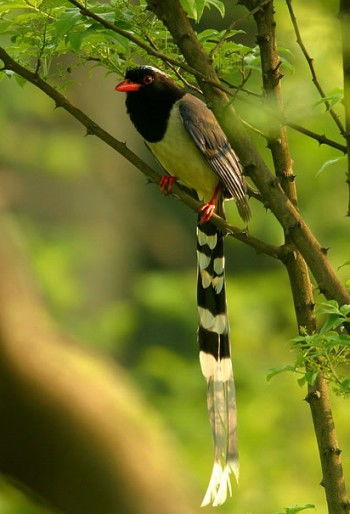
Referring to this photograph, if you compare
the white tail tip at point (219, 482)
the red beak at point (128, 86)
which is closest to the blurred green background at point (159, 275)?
the red beak at point (128, 86)

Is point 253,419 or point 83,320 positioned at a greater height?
point 83,320

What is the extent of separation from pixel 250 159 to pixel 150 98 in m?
1.98

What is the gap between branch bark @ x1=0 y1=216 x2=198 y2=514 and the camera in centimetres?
364

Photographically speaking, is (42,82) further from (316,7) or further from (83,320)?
(83,320)

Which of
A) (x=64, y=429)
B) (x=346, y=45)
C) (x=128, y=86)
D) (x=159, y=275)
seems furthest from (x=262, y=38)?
(x=159, y=275)

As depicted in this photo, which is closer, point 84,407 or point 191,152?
point 84,407

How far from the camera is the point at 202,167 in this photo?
15.0ft

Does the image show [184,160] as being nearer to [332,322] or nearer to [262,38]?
[262,38]

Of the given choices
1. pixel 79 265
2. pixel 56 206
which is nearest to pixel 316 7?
pixel 79 265

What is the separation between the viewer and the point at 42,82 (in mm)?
3066

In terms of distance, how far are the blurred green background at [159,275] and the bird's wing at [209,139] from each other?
1174 mm

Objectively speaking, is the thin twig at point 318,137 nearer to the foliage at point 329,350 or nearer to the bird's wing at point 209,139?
the foliage at point 329,350

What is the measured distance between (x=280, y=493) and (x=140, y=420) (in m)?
3.97

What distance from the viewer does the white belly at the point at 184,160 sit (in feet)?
15.0
